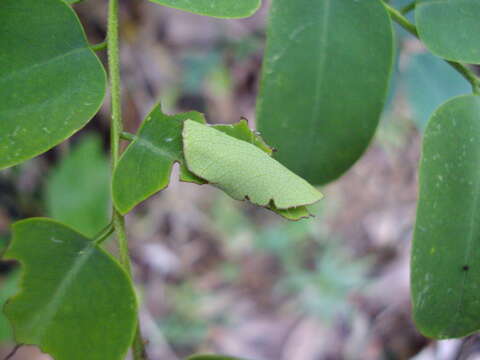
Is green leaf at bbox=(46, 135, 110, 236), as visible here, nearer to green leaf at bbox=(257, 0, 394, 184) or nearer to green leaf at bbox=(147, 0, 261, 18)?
green leaf at bbox=(257, 0, 394, 184)

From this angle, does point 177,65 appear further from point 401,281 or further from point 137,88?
point 401,281

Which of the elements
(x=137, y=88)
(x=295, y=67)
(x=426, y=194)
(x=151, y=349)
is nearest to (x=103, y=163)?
(x=137, y=88)

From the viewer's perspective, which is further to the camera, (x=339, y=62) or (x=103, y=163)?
(x=103, y=163)

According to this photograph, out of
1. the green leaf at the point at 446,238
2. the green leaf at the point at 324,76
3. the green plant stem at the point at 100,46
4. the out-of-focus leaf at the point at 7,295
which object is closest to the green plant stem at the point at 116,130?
the green plant stem at the point at 100,46

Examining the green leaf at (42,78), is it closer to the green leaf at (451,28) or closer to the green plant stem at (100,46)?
the green plant stem at (100,46)

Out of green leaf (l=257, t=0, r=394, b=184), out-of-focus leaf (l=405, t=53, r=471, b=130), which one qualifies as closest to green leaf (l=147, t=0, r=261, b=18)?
green leaf (l=257, t=0, r=394, b=184)

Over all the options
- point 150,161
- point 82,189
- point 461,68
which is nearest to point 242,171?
point 150,161

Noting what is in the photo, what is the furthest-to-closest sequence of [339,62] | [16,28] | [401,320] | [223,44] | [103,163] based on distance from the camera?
1. [223,44]
2. [401,320]
3. [103,163]
4. [339,62]
5. [16,28]
